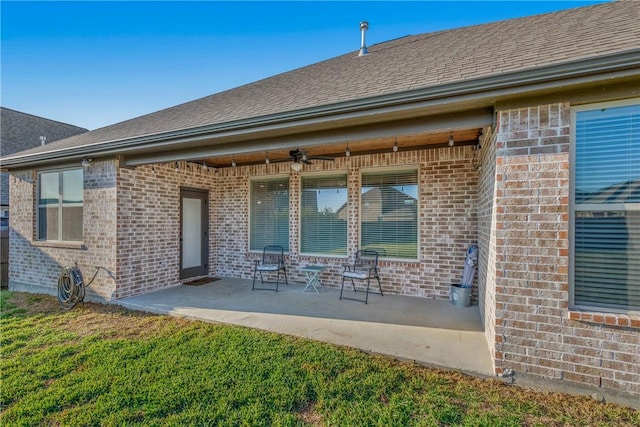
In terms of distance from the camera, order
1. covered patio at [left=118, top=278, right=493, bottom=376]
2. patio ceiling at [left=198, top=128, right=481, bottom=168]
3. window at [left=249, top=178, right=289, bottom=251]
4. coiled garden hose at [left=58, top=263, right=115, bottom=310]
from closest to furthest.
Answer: covered patio at [left=118, top=278, right=493, bottom=376]
patio ceiling at [left=198, top=128, right=481, bottom=168]
coiled garden hose at [left=58, top=263, right=115, bottom=310]
window at [left=249, top=178, right=289, bottom=251]

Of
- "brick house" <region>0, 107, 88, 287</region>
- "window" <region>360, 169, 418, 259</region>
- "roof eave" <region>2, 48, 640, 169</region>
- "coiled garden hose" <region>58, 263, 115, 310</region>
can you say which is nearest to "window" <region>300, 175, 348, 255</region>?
"window" <region>360, 169, 418, 259</region>

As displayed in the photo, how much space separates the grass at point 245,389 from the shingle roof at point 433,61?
9.21ft

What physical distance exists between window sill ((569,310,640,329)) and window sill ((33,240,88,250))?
7.40m

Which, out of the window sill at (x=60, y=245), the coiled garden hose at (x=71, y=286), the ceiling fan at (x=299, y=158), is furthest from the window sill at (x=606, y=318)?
the window sill at (x=60, y=245)

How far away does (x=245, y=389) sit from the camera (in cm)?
256

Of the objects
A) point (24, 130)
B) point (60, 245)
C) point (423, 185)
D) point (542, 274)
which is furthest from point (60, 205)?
point (24, 130)

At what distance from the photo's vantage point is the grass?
2.22m

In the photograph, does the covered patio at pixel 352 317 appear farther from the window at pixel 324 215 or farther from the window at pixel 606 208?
the window at pixel 606 208

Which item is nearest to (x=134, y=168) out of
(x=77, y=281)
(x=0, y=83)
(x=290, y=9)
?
(x=77, y=281)

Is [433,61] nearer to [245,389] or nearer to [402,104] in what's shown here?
[402,104]

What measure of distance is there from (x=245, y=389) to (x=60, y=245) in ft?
18.9

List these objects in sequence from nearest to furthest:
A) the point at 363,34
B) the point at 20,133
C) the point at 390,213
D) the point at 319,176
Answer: the point at 390,213
the point at 363,34
the point at 319,176
the point at 20,133

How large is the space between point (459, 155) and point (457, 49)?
175 cm

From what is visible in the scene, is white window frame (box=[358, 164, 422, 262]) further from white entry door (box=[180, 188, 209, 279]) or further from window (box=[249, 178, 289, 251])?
white entry door (box=[180, 188, 209, 279])
